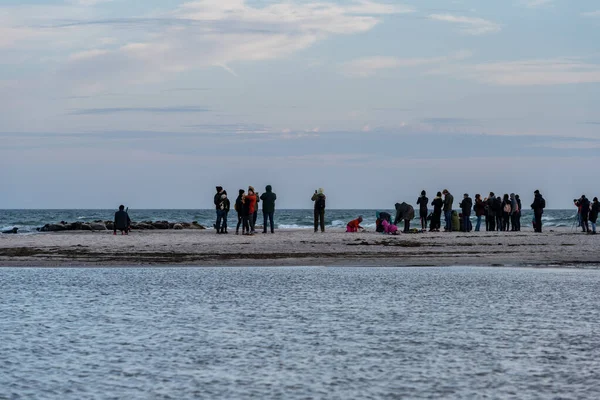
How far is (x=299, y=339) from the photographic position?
445 inches

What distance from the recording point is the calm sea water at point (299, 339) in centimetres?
862

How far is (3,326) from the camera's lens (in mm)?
12398

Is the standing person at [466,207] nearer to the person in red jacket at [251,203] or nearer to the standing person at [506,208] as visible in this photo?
the standing person at [506,208]

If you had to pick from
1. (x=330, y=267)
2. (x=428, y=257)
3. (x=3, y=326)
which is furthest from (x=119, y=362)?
(x=428, y=257)

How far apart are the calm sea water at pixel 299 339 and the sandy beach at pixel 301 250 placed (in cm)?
593

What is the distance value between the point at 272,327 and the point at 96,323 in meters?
2.36

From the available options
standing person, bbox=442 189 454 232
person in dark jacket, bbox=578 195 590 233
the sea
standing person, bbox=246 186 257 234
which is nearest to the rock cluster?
the sea

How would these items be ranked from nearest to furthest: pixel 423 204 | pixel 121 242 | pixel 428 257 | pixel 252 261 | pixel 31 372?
1. pixel 31 372
2. pixel 252 261
3. pixel 428 257
4. pixel 121 242
5. pixel 423 204

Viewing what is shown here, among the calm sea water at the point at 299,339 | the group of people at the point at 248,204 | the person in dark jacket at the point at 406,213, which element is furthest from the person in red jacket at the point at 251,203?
the calm sea water at the point at 299,339

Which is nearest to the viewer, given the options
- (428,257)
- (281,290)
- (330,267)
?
(281,290)

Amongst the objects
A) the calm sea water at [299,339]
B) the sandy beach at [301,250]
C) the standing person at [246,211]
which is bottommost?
the calm sea water at [299,339]

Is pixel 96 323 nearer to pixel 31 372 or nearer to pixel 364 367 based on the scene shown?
pixel 31 372

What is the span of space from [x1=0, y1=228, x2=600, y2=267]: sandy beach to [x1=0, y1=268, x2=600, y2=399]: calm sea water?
593 centimetres

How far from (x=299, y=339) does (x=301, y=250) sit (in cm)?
1761
